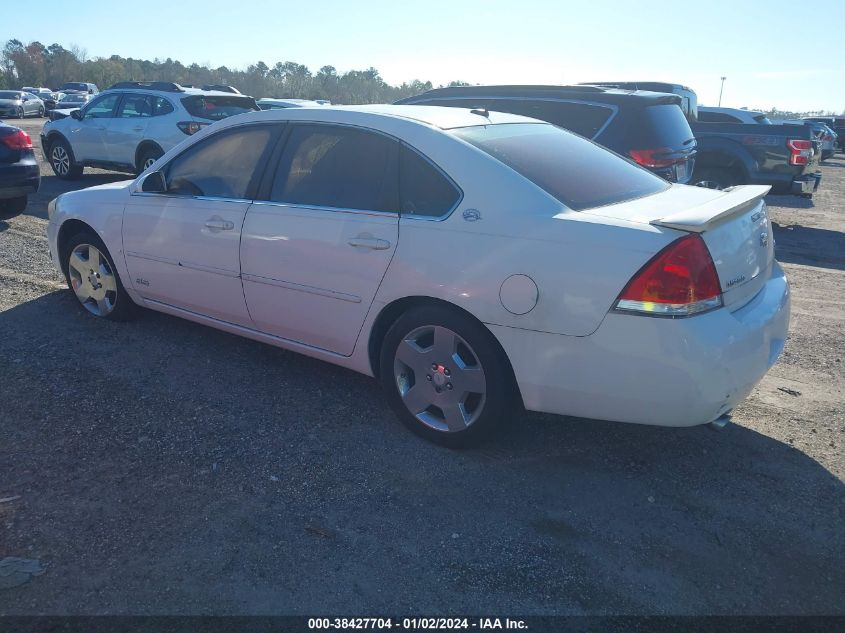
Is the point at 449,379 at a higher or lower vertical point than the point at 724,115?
lower

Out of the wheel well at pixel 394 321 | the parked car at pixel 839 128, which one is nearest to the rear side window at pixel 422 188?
the wheel well at pixel 394 321

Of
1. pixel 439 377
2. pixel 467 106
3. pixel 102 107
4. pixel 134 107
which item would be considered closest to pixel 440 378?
pixel 439 377

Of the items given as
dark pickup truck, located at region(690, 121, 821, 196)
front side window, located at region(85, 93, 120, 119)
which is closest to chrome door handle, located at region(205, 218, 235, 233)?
dark pickup truck, located at region(690, 121, 821, 196)

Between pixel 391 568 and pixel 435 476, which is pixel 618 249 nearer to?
pixel 435 476

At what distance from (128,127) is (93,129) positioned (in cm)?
96

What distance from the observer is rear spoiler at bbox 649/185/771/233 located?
293 cm

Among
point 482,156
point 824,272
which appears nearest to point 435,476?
point 482,156

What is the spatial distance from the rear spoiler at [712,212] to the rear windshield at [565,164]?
1.29 ft

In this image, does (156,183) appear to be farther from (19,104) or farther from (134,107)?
(19,104)

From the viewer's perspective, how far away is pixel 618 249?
2959 millimetres

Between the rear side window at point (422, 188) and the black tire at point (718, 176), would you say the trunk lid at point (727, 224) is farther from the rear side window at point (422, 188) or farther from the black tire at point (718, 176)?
the black tire at point (718, 176)

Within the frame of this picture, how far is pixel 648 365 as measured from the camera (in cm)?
293

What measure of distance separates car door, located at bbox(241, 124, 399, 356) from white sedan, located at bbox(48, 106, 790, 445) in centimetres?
1

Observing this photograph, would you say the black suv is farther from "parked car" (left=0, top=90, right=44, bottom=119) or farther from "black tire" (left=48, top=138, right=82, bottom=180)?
"parked car" (left=0, top=90, right=44, bottom=119)
